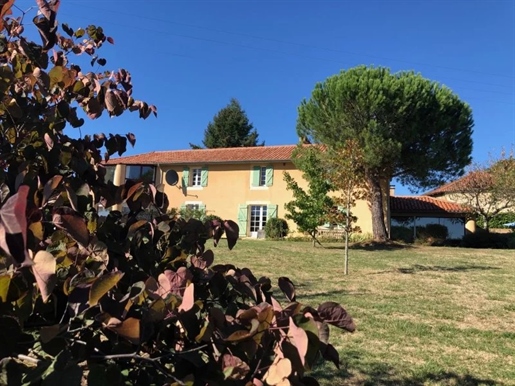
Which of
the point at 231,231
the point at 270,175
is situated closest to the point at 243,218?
the point at 270,175

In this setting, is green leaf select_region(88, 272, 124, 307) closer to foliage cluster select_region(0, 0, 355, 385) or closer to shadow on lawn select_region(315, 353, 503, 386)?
foliage cluster select_region(0, 0, 355, 385)

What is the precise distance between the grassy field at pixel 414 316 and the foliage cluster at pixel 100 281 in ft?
9.20

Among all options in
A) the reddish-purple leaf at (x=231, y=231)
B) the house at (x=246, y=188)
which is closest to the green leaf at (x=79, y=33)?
the reddish-purple leaf at (x=231, y=231)

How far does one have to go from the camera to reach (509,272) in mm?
11852

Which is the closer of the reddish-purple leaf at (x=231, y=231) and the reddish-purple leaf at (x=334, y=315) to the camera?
the reddish-purple leaf at (x=334, y=315)

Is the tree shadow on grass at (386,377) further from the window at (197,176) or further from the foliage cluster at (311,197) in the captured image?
the window at (197,176)

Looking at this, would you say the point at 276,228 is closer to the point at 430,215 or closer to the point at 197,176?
the point at 197,176

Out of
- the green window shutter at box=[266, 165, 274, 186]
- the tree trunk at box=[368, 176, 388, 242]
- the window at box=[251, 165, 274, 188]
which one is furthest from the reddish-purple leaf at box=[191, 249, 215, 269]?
the window at box=[251, 165, 274, 188]

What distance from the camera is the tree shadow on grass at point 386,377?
3885 millimetres

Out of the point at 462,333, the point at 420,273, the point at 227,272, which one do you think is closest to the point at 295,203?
the point at 420,273

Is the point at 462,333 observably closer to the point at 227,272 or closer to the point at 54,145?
the point at 227,272

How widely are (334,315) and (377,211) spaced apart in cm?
2169

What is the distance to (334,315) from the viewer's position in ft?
3.60

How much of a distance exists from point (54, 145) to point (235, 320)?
3.01 ft
